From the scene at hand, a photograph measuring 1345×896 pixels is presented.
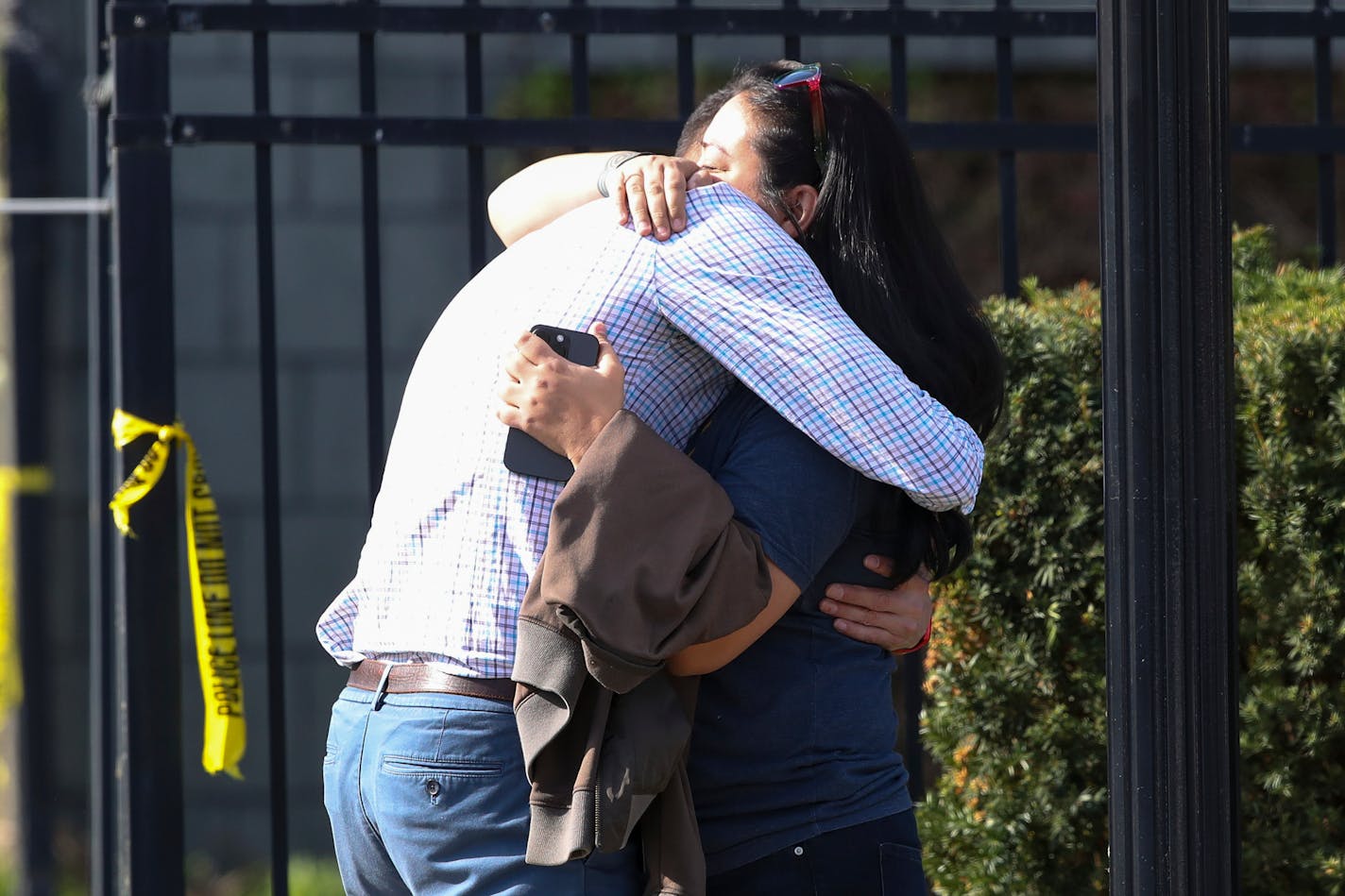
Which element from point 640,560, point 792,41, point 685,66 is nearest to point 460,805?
point 640,560

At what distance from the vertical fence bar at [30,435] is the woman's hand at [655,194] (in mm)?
2947

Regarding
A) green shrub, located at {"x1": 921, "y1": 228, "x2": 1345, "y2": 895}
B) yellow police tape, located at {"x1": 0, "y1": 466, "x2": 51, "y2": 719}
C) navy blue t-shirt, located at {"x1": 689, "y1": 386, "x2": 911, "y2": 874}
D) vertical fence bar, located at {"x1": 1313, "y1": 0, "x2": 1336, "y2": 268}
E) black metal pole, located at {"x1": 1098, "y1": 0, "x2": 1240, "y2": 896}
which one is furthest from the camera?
yellow police tape, located at {"x1": 0, "y1": 466, "x2": 51, "y2": 719}

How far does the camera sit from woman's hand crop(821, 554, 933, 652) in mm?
1864

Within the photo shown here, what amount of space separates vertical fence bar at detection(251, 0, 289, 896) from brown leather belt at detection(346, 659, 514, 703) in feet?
3.51

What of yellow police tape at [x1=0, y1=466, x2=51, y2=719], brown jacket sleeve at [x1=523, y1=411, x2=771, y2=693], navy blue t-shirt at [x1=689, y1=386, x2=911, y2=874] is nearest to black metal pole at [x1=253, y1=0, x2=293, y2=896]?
navy blue t-shirt at [x1=689, y1=386, x2=911, y2=874]

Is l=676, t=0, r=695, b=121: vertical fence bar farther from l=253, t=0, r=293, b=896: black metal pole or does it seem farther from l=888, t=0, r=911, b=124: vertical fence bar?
l=253, t=0, r=293, b=896: black metal pole

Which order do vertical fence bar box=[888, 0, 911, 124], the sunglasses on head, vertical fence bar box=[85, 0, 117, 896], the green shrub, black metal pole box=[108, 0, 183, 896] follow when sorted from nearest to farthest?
the sunglasses on head
the green shrub
black metal pole box=[108, 0, 183, 896]
vertical fence bar box=[888, 0, 911, 124]
vertical fence bar box=[85, 0, 117, 896]

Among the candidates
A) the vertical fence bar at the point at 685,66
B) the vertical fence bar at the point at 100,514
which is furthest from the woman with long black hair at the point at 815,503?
the vertical fence bar at the point at 100,514

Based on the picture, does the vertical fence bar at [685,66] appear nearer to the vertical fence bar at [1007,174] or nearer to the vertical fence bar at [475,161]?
the vertical fence bar at [475,161]

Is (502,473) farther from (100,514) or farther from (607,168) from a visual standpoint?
(100,514)

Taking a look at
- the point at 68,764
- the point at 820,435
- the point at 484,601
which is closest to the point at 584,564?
the point at 484,601

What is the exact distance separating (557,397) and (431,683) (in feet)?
1.12

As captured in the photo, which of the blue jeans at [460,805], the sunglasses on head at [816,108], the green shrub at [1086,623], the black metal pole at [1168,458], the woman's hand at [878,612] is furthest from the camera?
the green shrub at [1086,623]

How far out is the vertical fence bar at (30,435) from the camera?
4309mm
